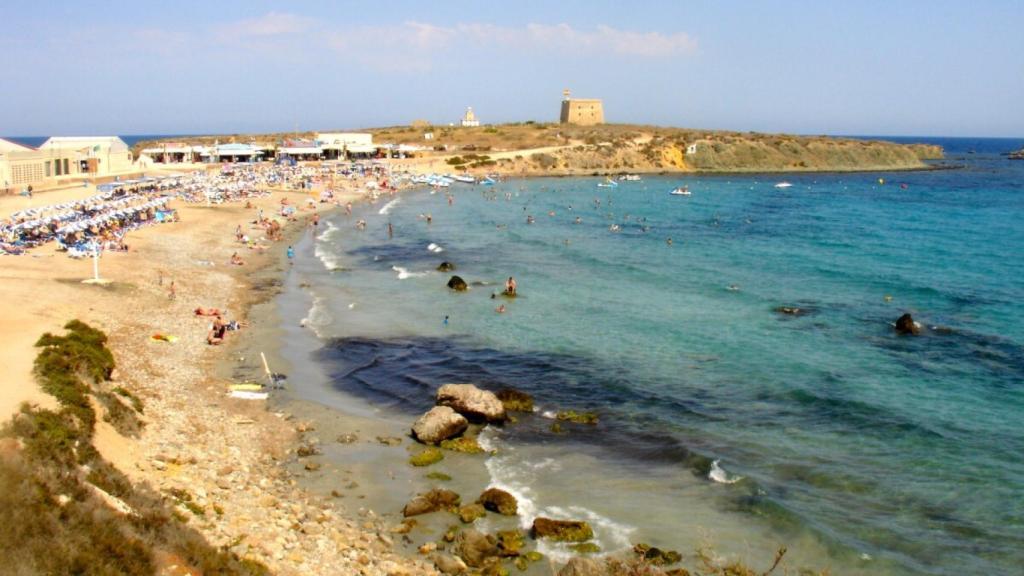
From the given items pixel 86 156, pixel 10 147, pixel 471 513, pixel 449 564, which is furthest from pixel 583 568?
pixel 86 156

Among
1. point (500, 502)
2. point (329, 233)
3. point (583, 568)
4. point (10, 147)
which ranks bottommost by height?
point (500, 502)

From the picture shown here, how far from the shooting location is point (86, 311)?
1065 inches

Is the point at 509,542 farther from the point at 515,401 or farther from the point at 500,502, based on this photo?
the point at 515,401

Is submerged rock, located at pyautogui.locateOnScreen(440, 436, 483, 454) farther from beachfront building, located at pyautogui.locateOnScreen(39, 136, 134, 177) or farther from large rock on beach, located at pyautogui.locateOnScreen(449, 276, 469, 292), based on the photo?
beachfront building, located at pyautogui.locateOnScreen(39, 136, 134, 177)

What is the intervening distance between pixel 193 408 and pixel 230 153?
8306 centimetres

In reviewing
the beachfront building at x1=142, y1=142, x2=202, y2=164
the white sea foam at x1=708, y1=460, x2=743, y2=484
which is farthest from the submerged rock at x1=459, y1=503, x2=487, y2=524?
the beachfront building at x1=142, y1=142, x2=202, y2=164

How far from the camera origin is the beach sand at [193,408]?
1363 centimetres

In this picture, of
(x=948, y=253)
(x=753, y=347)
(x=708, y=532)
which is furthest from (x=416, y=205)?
(x=708, y=532)

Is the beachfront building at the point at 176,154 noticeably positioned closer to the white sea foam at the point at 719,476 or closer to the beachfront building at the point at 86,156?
the beachfront building at the point at 86,156

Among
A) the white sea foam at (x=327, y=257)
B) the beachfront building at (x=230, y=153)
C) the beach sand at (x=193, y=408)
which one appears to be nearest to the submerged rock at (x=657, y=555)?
the beach sand at (x=193, y=408)

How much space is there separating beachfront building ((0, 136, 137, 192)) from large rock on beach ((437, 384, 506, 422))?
46783 millimetres

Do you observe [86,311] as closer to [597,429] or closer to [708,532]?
[597,429]

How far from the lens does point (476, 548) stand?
13836 mm

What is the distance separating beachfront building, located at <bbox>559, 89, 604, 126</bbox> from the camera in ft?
503
